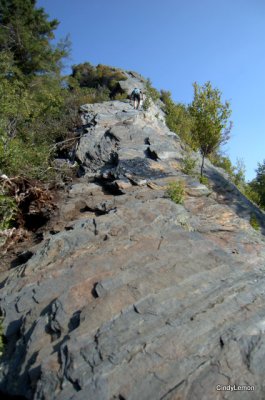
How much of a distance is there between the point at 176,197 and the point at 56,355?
6.97 metres

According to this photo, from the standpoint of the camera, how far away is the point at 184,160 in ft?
51.1

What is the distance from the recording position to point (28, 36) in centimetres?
2862

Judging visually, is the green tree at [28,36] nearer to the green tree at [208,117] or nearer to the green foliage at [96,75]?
the green foliage at [96,75]

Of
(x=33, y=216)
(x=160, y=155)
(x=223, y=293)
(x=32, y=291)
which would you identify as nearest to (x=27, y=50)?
(x=160, y=155)

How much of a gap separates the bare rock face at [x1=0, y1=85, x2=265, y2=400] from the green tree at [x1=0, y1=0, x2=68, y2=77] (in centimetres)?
2168

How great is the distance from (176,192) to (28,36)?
2323 cm

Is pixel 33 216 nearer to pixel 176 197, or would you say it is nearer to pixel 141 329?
pixel 176 197

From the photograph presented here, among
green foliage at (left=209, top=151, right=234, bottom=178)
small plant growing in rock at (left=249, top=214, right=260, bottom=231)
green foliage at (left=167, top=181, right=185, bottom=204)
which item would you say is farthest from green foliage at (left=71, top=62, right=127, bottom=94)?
green foliage at (left=167, top=181, right=185, bottom=204)

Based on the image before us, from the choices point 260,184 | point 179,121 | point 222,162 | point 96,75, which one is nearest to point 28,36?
point 96,75

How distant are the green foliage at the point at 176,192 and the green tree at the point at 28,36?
21245mm

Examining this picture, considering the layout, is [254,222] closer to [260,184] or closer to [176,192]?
[176,192]

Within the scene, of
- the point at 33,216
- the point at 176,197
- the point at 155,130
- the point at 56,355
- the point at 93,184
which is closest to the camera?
the point at 56,355

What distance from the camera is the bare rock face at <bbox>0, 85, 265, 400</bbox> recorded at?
18.1 feet

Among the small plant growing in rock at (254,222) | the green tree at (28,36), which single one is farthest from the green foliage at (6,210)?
the green tree at (28,36)
